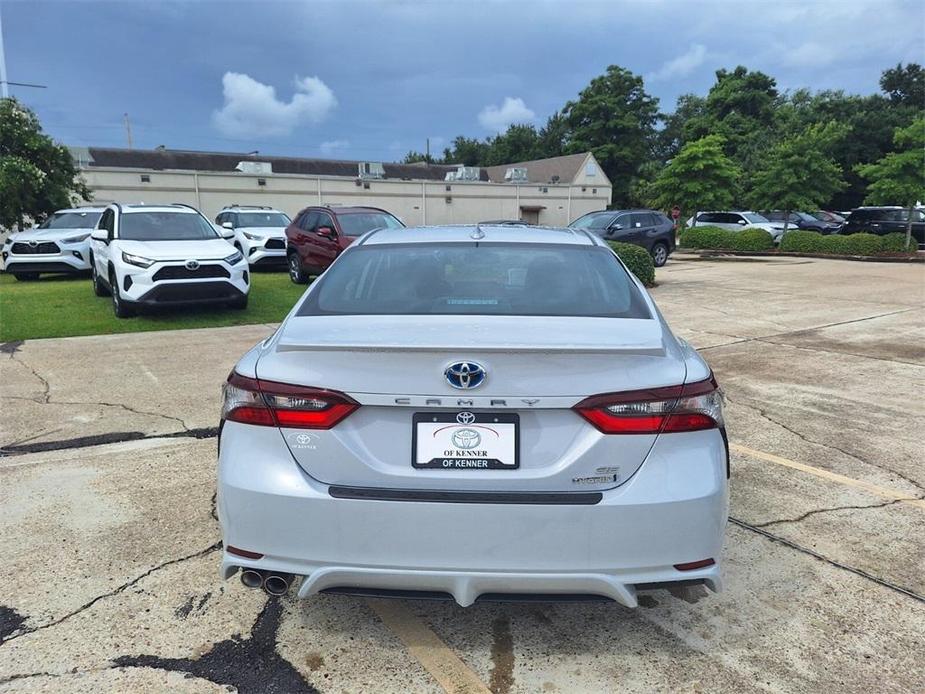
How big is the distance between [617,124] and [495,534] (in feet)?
218

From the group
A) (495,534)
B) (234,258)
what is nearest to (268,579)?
(495,534)

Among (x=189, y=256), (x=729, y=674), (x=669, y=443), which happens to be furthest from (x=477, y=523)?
(x=189, y=256)

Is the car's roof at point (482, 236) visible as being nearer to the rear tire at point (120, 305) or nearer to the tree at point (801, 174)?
the rear tire at point (120, 305)

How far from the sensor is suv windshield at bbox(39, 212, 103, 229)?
15.6 meters

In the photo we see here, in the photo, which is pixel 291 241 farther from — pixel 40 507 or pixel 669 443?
pixel 669 443

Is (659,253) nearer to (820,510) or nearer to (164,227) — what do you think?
(164,227)

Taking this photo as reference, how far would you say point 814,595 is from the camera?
9.41 ft

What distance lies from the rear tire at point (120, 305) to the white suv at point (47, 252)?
5857 mm

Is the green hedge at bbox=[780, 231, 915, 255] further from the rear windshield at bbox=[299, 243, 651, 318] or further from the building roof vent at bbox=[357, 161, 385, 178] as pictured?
the building roof vent at bbox=[357, 161, 385, 178]

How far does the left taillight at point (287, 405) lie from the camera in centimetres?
216

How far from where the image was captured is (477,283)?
116 inches

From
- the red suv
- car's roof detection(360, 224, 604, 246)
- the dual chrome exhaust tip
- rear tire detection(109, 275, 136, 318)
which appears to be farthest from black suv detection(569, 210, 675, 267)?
the dual chrome exhaust tip

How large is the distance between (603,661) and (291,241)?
518 inches

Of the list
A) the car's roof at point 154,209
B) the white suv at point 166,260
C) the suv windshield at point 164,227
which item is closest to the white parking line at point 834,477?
the white suv at point 166,260
